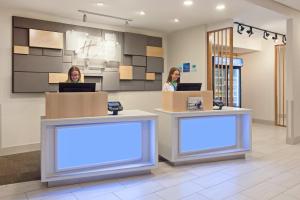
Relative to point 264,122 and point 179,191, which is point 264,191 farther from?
point 264,122

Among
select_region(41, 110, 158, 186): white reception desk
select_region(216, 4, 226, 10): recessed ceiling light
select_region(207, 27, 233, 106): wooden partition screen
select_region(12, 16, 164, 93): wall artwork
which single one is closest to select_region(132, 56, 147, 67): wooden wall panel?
select_region(12, 16, 164, 93): wall artwork

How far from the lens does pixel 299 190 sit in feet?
10.3

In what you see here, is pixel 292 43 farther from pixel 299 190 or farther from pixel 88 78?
pixel 88 78

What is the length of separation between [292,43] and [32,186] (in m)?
5.59

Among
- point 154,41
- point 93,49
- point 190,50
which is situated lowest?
point 93,49

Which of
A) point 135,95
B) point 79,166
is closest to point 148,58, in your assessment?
point 135,95

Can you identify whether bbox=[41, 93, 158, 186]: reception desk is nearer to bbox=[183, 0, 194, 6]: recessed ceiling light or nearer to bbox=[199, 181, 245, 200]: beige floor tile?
bbox=[199, 181, 245, 200]: beige floor tile

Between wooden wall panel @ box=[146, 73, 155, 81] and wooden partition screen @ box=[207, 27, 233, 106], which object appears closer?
wooden partition screen @ box=[207, 27, 233, 106]

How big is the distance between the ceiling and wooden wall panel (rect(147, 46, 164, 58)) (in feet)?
2.30

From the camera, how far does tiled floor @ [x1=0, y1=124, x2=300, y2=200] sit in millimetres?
2984

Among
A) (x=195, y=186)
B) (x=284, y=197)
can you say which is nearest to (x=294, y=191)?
(x=284, y=197)

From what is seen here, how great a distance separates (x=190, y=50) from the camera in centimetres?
674

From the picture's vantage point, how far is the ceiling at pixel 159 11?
4.73 metres

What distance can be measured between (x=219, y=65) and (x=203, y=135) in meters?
2.96
